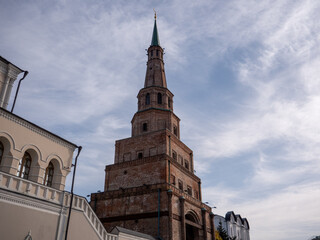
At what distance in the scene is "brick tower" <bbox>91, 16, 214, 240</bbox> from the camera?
24.8m

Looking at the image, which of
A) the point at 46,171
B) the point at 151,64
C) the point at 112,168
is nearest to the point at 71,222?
the point at 46,171

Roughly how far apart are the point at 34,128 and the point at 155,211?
44.1 ft

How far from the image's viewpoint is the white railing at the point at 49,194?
12070mm

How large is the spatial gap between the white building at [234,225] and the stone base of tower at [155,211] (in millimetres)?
18141

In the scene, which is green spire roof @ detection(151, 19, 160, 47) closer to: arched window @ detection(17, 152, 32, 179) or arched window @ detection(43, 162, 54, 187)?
arched window @ detection(43, 162, 54, 187)

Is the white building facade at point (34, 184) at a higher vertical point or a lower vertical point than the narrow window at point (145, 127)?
lower

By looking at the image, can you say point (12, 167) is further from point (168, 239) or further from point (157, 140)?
point (157, 140)

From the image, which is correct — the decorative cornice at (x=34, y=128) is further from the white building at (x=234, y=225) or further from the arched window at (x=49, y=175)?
the white building at (x=234, y=225)

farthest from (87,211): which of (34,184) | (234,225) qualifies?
(234,225)

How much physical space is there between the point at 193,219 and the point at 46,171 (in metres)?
16.7

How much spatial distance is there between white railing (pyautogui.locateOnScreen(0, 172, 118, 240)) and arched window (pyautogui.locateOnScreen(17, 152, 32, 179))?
1832 millimetres

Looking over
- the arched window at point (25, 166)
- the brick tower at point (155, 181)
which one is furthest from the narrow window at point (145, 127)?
the arched window at point (25, 166)

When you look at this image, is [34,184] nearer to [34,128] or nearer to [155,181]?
[34,128]

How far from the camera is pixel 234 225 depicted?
160 ft
